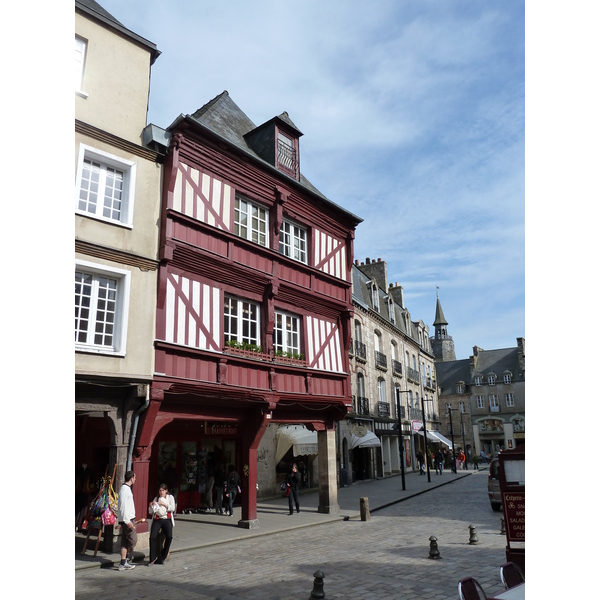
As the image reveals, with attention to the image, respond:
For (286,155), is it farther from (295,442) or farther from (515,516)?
(515,516)

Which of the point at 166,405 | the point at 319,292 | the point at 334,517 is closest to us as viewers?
the point at 166,405

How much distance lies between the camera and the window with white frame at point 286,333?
14344mm

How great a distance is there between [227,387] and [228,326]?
5.12ft

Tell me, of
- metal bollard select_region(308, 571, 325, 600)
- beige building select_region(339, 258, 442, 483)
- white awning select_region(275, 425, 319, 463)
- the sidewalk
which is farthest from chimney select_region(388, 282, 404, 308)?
metal bollard select_region(308, 571, 325, 600)

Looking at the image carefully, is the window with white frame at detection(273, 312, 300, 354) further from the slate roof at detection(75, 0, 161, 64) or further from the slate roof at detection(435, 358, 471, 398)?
the slate roof at detection(435, 358, 471, 398)

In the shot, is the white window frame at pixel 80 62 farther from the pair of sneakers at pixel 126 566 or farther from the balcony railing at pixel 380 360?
the balcony railing at pixel 380 360

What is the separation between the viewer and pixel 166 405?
11.5 meters

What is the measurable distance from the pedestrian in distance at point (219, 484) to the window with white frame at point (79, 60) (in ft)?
36.3

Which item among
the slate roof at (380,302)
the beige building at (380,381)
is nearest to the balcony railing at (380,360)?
the beige building at (380,381)

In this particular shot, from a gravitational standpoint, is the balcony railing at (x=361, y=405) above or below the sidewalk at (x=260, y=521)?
above

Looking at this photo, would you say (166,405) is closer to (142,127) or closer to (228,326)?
(228,326)

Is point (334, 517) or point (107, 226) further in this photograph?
point (334, 517)

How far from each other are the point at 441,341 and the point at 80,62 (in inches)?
2854
